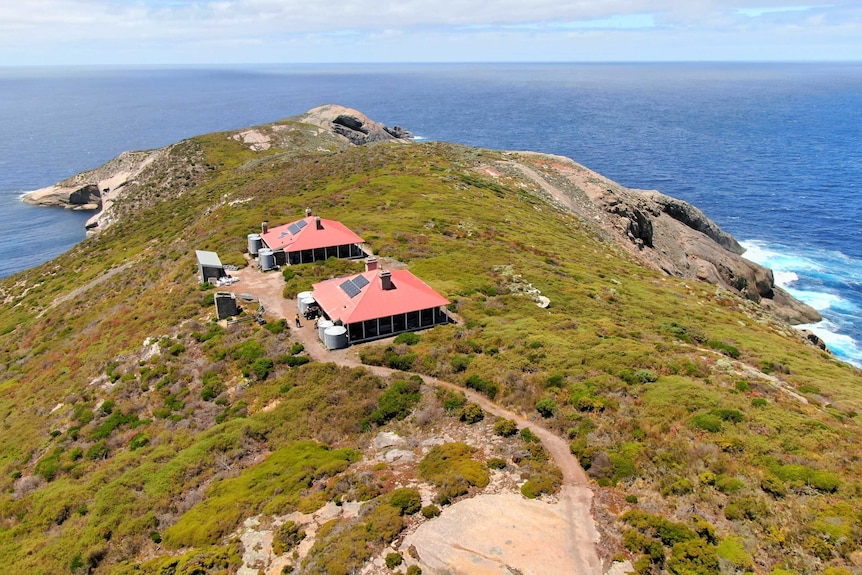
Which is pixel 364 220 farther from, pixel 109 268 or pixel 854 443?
pixel 854 443

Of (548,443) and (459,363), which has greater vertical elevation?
(548,443)

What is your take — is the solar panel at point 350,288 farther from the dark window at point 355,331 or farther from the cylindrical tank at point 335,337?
the cylindrical tank at point 335,337

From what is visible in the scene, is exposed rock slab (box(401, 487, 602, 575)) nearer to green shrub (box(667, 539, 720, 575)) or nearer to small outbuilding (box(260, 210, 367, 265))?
green shrub (box(667, 539, 720, 575))

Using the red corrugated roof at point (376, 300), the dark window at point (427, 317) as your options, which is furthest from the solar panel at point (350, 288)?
the dark window at point (427, 317)

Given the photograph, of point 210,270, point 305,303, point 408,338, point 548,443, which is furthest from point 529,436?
point 210,270

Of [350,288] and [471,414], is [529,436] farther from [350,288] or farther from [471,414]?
[350,288]

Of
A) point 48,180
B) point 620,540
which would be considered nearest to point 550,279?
point 620,540
